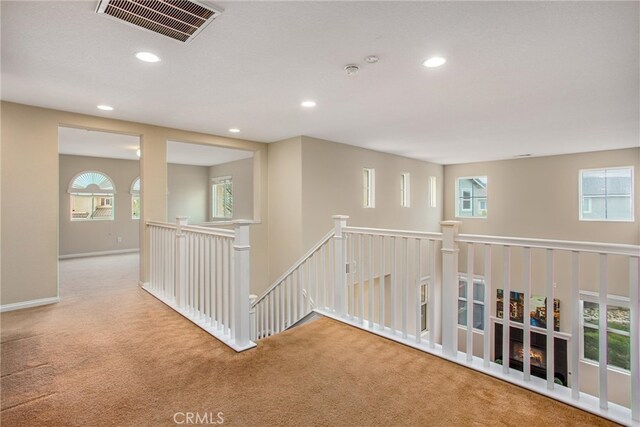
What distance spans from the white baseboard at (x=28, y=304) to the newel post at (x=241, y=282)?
2832 mm

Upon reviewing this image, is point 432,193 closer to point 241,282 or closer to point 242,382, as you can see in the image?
point 241,282

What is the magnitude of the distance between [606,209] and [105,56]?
9008mm

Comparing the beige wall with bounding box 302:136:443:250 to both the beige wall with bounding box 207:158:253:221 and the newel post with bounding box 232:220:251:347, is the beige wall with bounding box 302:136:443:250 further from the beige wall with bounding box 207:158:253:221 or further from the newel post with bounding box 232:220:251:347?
the beige wall with bounding box 207:158:253:221

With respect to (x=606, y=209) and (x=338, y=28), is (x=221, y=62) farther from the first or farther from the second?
(x=606, y=209)

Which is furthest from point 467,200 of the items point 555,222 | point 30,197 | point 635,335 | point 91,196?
point 91,196

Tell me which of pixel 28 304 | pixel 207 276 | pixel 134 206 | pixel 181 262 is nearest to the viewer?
pixel 207 276

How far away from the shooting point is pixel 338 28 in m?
2.16

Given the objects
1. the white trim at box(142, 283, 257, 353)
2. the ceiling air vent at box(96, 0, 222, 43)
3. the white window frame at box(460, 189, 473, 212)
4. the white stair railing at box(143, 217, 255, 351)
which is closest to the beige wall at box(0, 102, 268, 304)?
the white stair railing at box(143, 217, 255, 351)

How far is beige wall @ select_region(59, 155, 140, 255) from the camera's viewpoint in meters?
7.73

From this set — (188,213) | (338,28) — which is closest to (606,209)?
(338,28)

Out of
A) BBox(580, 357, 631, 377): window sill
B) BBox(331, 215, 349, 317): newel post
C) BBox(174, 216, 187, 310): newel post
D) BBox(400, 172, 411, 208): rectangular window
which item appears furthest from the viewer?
BBox(400, 172, 411, 208): rectangular window
